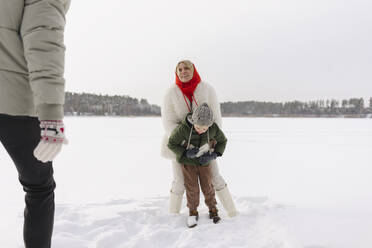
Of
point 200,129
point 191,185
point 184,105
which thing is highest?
point 184,105

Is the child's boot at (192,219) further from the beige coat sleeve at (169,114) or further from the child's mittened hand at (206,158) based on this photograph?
the beige coat sleeve at (169,114)

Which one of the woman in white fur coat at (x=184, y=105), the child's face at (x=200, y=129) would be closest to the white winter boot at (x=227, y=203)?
the woman in white fur coat at (x=184, y=105)

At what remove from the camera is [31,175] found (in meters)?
1.31

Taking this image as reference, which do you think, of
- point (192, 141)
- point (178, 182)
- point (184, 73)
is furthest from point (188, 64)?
point (178, 182)

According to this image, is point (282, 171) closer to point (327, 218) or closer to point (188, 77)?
point (327, 218)

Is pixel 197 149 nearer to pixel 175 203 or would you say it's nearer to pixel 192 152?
pixel 192 152

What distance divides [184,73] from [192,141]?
0.73m

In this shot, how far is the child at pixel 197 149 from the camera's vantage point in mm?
2625

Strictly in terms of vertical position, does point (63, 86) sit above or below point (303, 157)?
above

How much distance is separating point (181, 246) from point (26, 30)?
188 cm

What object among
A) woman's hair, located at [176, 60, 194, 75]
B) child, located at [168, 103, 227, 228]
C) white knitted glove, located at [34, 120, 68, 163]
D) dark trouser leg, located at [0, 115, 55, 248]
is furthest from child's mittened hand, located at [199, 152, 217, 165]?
white knitted glove, located at [34, 120, 68, 163]

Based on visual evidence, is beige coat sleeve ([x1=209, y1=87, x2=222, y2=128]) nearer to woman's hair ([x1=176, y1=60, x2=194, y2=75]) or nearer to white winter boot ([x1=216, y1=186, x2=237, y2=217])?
woman's hair ([x1=176, y1=60, x2=194, y2=75])

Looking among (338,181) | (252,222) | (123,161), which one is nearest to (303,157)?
(338,181)

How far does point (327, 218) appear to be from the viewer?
8.78 feet
